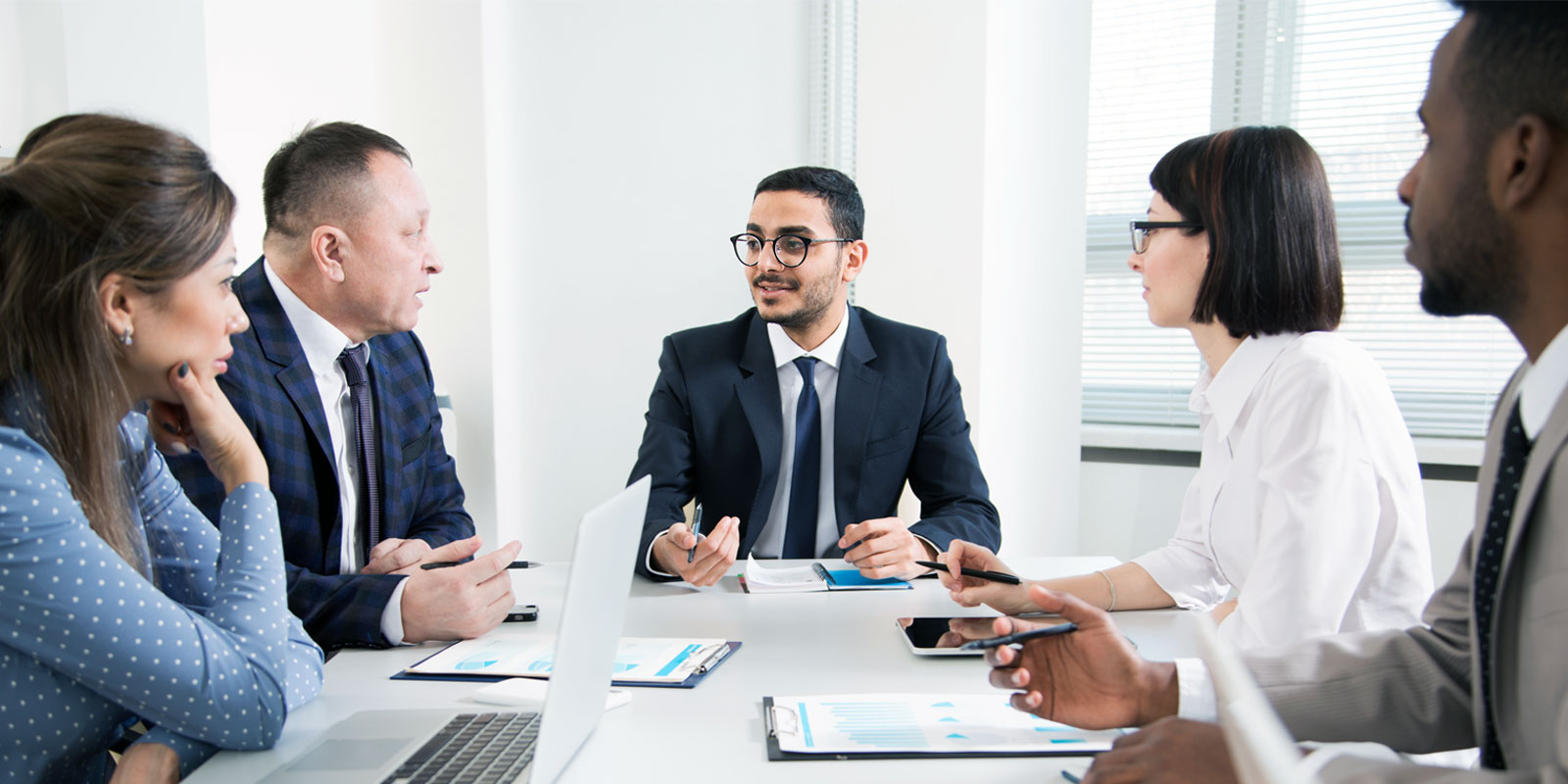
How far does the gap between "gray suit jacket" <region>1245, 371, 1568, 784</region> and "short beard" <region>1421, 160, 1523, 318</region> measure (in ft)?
0.37

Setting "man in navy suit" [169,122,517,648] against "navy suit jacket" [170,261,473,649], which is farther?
"man in navy suit" [169,122,517,648]

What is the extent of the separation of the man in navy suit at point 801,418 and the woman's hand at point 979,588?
57 centimetres

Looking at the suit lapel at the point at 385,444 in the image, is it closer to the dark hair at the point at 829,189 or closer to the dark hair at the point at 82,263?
the dark hair at the point at 82,263

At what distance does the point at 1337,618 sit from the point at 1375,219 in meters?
2.68

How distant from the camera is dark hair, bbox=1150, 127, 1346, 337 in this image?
1693 millimetres

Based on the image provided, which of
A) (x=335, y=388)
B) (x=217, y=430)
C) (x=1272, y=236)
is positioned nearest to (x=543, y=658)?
(x=217, y=430)

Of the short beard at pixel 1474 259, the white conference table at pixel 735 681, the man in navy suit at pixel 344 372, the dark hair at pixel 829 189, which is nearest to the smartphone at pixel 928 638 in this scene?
the white conference table at pixel 735 681

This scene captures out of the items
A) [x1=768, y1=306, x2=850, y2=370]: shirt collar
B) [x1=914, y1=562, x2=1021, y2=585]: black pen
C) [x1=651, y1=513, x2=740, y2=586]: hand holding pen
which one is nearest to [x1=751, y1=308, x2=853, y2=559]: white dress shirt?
[x1=768, y1=306, x2=850, y2=370]: shirt collar

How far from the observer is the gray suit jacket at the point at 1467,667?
34.7 inches

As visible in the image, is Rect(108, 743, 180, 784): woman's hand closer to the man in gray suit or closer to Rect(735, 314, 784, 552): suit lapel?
the man in gray suit

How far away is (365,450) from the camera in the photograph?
7.03 feet

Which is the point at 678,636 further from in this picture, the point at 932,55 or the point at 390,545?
the point at 932,55

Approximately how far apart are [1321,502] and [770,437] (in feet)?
4.39

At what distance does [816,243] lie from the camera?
270 centimetres
